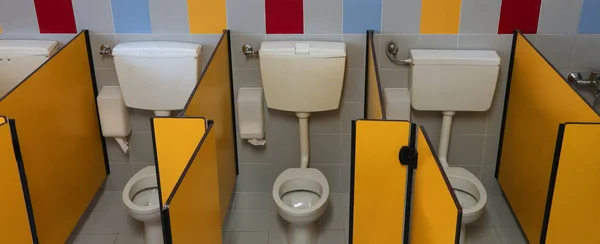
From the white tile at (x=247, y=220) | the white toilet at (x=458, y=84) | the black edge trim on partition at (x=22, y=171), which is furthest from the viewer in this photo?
the white tile at (x=247, y=220)

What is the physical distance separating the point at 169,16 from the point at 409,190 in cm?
156

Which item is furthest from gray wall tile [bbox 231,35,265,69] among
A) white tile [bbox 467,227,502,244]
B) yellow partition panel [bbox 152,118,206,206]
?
white tile [bbox 467,227,502,244]

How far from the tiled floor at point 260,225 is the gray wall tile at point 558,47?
0.82m

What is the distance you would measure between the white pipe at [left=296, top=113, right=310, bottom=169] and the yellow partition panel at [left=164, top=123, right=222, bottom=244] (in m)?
0.87

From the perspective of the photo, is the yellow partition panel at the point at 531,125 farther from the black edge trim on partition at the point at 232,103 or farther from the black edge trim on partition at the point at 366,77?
the black edge trim on partition at the point at 232,103

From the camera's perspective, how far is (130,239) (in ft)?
10.2

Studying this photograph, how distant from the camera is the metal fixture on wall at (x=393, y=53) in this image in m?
3.05

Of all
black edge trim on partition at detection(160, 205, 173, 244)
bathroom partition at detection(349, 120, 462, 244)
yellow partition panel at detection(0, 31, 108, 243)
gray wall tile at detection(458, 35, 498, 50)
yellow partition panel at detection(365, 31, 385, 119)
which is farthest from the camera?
gray wall tile at detection(458, 35, 498, 50)

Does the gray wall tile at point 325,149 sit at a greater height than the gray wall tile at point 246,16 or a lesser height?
lesser

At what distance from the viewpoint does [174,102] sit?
3.02m

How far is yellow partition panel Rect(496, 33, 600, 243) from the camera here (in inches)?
99.5

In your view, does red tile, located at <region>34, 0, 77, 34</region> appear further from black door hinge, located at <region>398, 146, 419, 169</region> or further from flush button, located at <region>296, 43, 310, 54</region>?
black door hinge, located at <region>398, 146, 419, 169</region>

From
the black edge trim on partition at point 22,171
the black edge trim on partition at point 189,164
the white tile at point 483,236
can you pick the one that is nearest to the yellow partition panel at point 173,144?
the black edge trim on partition at point 189,164

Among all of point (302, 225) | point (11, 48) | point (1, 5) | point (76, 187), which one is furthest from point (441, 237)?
point (1, 5)
